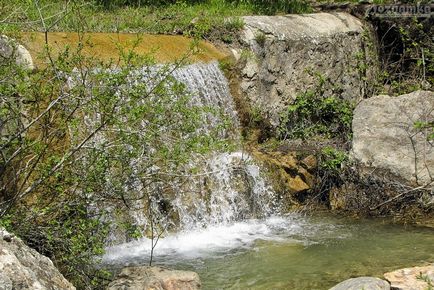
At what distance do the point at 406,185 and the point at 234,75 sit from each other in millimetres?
3058

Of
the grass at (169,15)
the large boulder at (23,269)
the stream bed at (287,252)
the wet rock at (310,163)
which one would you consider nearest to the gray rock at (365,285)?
the stream bed at (287,252)

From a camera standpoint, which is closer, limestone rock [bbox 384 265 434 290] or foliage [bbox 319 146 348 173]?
limestone rock [bbox 384 265 434 290]

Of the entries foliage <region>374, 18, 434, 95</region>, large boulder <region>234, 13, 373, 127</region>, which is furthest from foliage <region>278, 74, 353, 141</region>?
foliage <region>374, 18, 434, 95</region>

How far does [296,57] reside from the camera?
35.9ft

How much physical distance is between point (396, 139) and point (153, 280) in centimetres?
498

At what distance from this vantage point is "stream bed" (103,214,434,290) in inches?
264

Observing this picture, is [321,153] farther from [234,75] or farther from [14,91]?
[14,91]

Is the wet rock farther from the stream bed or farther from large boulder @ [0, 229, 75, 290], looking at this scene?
large boulder @ [0, 229, 75, 290]

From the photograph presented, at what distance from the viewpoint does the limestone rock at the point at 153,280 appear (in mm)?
5320

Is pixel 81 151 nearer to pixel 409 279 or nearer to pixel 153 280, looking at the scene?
pixel 153 280

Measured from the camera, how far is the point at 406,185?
8789 millimetres

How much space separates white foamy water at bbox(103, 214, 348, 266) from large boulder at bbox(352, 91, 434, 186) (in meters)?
1.20

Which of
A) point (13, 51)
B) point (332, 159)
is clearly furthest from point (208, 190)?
point (13, 51)

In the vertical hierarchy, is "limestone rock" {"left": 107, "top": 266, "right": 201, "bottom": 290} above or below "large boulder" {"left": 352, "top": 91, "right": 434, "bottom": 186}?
below
